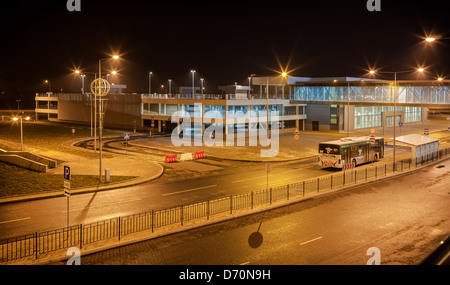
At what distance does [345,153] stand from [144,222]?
22350 mm

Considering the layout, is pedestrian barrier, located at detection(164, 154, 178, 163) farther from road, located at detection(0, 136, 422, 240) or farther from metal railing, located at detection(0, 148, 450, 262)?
metal railing, located at detection(0, 148, 450, 262)

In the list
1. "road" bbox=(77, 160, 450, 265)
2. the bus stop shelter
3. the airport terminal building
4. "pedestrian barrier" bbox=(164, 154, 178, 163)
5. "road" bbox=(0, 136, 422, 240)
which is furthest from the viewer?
the airport terminal building

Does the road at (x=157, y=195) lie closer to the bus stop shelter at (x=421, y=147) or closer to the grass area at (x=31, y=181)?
the grass area at (x=31, y=181)

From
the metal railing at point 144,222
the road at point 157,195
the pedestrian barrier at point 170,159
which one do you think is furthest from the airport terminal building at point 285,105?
the metal railing at point 144,222

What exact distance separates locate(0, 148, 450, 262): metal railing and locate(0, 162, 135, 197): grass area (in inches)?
337

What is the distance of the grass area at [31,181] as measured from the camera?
24844 mm

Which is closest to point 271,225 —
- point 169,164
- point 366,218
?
point 366,218

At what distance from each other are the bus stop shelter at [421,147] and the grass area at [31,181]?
89.6 feet

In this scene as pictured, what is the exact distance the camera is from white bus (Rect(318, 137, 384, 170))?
3500 cm

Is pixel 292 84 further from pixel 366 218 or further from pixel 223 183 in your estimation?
pixel 366 218

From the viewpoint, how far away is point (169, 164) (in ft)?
122

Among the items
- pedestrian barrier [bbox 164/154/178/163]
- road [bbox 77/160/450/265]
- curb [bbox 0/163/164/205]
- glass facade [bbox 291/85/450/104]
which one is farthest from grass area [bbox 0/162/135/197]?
glass facade [bbox 291/85/450/104]

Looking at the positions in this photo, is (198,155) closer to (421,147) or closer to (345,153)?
(345,153)

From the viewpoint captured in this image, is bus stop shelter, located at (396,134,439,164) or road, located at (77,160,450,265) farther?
bus stop shelter, located at (396,134,439,164)
